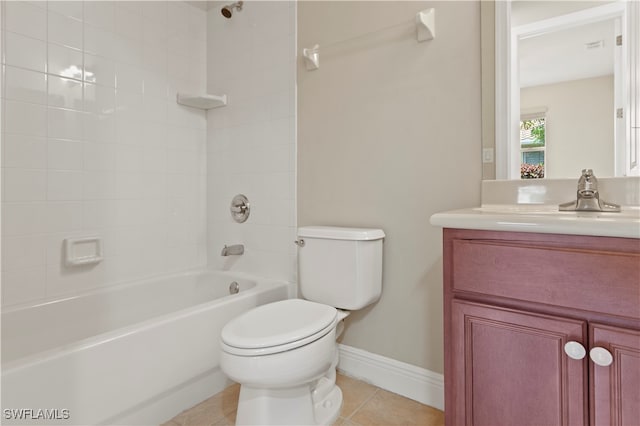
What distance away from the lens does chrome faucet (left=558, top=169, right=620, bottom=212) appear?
106cm

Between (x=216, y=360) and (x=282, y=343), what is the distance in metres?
0.60

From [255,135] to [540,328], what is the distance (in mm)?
1750

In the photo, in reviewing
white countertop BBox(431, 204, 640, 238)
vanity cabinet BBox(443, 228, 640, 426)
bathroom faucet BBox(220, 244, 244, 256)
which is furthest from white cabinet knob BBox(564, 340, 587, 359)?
bathroom faucet BBox(220, 244, 244, 256)

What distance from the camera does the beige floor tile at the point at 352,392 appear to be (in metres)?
1.48

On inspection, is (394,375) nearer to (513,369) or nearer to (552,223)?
(513,369)

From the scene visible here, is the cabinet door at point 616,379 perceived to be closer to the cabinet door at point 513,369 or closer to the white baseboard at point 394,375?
the cabinet door at point 513,369

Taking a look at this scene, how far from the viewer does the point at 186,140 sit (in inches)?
87.7

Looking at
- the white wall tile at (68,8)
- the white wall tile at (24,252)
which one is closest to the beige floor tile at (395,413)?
the white wall tile at (24,252)

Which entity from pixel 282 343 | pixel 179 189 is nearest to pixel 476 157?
pixel 282 343

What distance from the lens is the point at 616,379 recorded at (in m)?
0.71

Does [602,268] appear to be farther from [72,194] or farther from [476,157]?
[72,194]

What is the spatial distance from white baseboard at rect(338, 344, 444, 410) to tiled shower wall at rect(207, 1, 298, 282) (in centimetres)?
54

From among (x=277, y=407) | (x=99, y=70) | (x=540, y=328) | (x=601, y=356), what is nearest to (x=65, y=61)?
(x=99, y=70)

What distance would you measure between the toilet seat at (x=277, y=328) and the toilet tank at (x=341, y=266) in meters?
0.16
